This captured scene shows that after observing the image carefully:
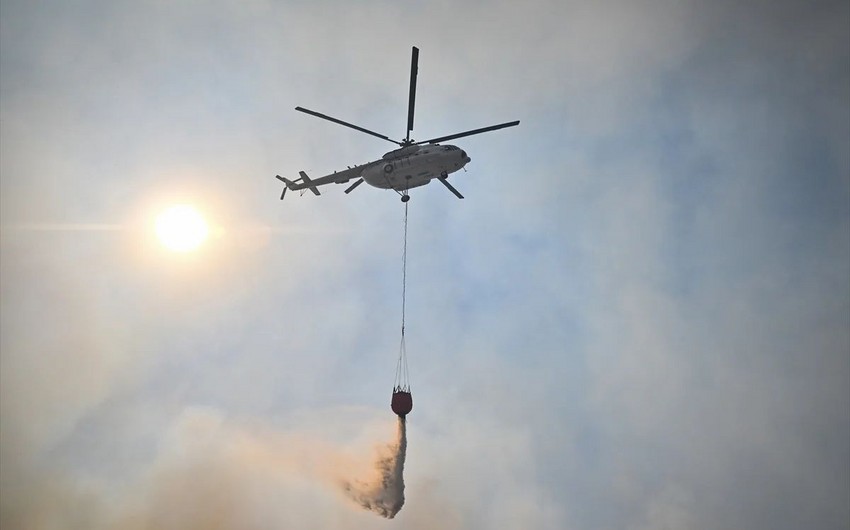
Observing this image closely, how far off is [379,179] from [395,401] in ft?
57.1

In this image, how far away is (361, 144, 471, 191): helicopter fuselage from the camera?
1667 inches

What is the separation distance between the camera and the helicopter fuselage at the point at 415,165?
42344mm

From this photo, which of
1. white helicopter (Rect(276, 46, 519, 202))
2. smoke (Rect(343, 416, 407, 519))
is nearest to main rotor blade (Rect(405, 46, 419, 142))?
white helicopter (Rect(276, 46, 519, 202))

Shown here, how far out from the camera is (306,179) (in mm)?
51031

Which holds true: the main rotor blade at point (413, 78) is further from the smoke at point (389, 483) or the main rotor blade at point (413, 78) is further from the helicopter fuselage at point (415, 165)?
the smoke at point (389, 483)

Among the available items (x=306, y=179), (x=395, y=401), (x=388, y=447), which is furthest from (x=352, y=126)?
(x=388, y=447)

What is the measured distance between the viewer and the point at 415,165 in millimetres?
43031

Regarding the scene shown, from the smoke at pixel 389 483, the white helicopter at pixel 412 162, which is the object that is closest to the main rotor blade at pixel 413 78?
the white helicopter at pixel 412 162

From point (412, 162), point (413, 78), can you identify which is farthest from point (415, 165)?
point (413, 78)

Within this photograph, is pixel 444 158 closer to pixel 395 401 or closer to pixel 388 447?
pixel 395 401

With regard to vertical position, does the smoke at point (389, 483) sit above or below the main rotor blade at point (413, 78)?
below

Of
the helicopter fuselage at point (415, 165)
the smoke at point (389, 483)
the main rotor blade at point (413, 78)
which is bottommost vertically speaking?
the smoke at point (389, 483)

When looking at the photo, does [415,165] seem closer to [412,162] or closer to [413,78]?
[412,162]

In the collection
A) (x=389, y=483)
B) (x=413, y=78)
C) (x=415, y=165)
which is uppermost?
(x=413, y=78)
